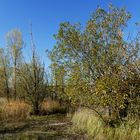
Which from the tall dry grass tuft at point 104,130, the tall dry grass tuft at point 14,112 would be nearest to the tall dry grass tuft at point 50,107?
the tall dry grass tuft at point 14,112

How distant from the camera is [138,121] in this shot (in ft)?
33.5

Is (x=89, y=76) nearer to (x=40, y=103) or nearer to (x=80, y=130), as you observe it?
(x=80, y=130)

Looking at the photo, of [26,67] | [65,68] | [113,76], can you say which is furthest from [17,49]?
[113,76]

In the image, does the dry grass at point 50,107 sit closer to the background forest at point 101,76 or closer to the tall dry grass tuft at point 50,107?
the tall dry grass tuft at point 50,107

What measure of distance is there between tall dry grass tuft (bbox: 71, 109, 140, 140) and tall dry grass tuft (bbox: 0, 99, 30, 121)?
5.10 meters

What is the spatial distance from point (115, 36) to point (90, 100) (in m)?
2.80

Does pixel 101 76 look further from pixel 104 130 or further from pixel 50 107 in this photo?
pixel 50 107

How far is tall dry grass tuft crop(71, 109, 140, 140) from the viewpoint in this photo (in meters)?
9.74

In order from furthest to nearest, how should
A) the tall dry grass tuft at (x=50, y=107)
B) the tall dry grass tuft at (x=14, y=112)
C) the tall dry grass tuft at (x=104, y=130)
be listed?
the tall dry grass tuft at (x=50, y=107), the tall dry grass tuft at (x=14, y=112), the tall dry grass tuft at (x=104, y=130)

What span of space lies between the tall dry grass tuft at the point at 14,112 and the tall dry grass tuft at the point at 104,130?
16.7ft

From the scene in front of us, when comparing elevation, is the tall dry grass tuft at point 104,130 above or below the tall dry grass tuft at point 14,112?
below

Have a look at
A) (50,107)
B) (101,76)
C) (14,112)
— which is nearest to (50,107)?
(50,107)

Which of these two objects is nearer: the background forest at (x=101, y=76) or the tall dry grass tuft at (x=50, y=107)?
the background forest at (x=101, y=76)

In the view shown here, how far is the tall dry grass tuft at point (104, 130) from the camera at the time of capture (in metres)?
9.74
